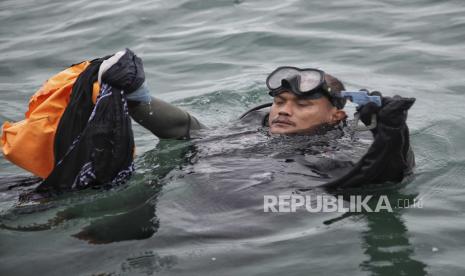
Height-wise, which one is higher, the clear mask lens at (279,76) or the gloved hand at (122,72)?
the gloved hand at (122,72)

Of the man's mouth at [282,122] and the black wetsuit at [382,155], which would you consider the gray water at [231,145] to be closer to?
the black wetsuit at [382,155]

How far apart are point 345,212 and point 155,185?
1420 mm

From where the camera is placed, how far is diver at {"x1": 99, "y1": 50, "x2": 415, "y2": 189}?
4.15 metres

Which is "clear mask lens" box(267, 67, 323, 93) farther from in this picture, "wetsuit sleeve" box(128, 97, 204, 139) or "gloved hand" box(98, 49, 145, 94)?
"gloved hand" box(98, 49, 145, 94)

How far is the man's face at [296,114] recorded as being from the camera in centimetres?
569

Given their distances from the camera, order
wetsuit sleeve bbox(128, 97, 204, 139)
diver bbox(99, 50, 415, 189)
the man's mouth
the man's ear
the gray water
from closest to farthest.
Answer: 1. the gray water
2. diver bbox(99, 50, 415, 189)
3. wetsuit sleeve bbox(128, 97, 204, 139)
4. the man's mouth
5. the man's ear

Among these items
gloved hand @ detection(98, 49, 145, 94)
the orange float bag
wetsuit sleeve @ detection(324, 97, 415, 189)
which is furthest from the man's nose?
the orange float bag

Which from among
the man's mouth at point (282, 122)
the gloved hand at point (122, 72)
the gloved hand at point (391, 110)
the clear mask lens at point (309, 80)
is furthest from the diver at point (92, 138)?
the clear mask lens at point (309, 80)

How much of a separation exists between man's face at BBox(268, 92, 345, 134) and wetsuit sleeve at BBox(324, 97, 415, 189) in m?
1.18

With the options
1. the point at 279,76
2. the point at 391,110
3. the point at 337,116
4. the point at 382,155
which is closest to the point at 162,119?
the point at 279,76

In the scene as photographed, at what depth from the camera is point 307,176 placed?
4.90m

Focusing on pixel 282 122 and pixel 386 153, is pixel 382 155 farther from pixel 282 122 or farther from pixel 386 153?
pixel 282 122

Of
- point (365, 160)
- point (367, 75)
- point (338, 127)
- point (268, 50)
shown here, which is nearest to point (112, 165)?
point (365, 160)

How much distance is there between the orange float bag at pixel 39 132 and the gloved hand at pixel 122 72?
144 millimetres
